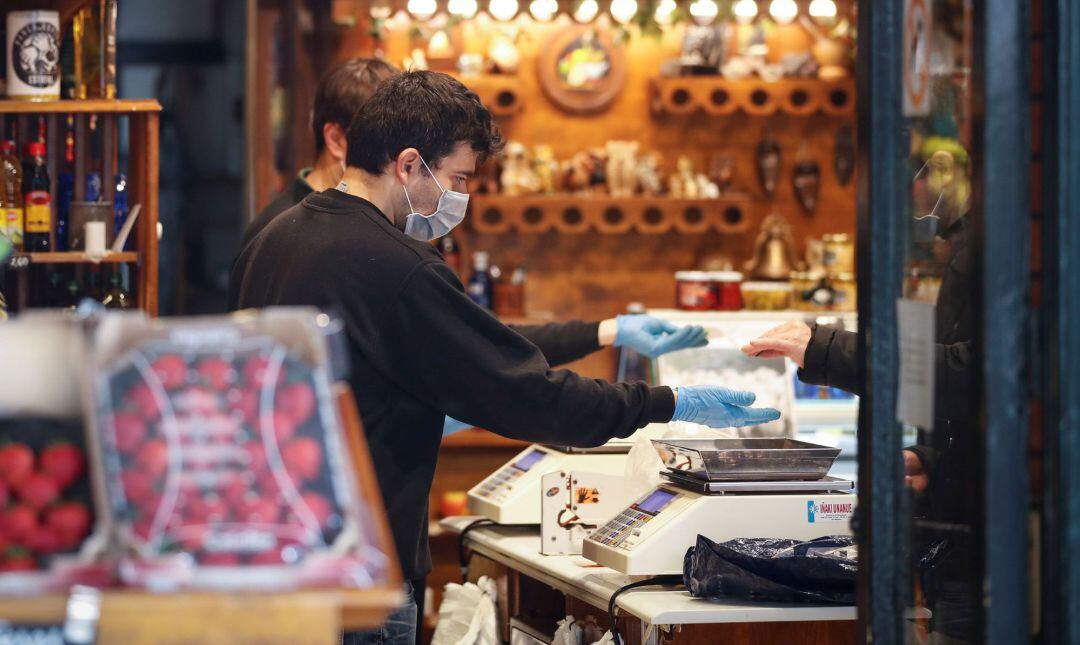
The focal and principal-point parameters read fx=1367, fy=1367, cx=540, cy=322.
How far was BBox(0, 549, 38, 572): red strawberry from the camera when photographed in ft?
5.01

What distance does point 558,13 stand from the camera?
6.07 meters

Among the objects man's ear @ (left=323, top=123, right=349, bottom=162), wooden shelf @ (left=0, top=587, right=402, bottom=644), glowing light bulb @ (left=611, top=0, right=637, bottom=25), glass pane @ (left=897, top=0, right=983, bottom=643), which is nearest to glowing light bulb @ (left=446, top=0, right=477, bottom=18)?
glowing light bulb @ (left=611, top=0, right=637, bottom=25)

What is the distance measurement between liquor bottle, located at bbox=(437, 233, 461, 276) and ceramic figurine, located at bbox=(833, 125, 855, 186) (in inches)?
71.6

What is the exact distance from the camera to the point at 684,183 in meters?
6.22

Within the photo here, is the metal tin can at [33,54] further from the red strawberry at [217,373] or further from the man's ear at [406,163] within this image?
the red strawberry at [217,373]

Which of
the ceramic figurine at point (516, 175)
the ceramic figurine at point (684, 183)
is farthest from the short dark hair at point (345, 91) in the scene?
the ceramic figurine at point (684, 183)

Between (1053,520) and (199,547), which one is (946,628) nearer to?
(1053,520)

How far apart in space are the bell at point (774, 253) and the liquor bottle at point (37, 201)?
3242 mm

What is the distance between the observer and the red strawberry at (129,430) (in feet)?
5.02

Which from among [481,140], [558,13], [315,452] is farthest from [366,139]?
[558,13]

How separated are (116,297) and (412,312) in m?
1.56

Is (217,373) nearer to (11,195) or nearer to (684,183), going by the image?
(11,195)

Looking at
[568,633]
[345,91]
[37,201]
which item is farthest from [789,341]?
[37,201]

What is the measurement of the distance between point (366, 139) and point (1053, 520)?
158cm
